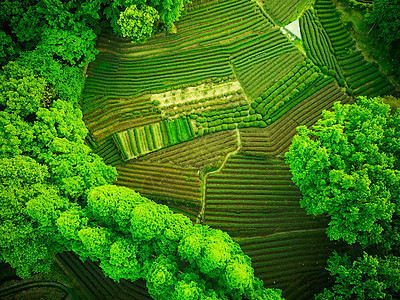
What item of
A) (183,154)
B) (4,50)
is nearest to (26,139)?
(4,50)

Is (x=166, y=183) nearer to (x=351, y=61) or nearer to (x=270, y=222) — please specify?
(x=270, y=222)

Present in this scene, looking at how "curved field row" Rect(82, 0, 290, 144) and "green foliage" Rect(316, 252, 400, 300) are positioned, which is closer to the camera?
"green foliage" Rect(316, 252, 400, 300)

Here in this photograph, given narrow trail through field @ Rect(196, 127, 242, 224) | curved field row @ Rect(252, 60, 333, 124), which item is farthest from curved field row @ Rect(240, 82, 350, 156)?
curved field row @ Rect(252, 60, 333, 124)

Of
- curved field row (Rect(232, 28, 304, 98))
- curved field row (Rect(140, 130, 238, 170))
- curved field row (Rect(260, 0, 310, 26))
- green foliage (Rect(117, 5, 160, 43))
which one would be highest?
curved field row (Rect(260, 0, 310, 26))

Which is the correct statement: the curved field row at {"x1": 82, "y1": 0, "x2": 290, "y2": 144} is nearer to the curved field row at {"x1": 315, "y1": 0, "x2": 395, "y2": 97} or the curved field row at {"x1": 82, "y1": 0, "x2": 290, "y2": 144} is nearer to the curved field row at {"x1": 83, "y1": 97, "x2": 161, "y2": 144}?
the curved field row at {"x1": 83, "y1": 97, "x2": 161, "y2": 144}

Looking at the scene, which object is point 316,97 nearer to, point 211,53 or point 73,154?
point 211,53

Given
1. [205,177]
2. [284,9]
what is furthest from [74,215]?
[284,9]

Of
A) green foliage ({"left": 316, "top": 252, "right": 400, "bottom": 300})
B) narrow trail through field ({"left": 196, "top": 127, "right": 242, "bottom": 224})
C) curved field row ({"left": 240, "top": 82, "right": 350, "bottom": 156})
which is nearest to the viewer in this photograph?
green foliage ({"left": 316, "top": 252, "right": 400, "bottom": 300})
